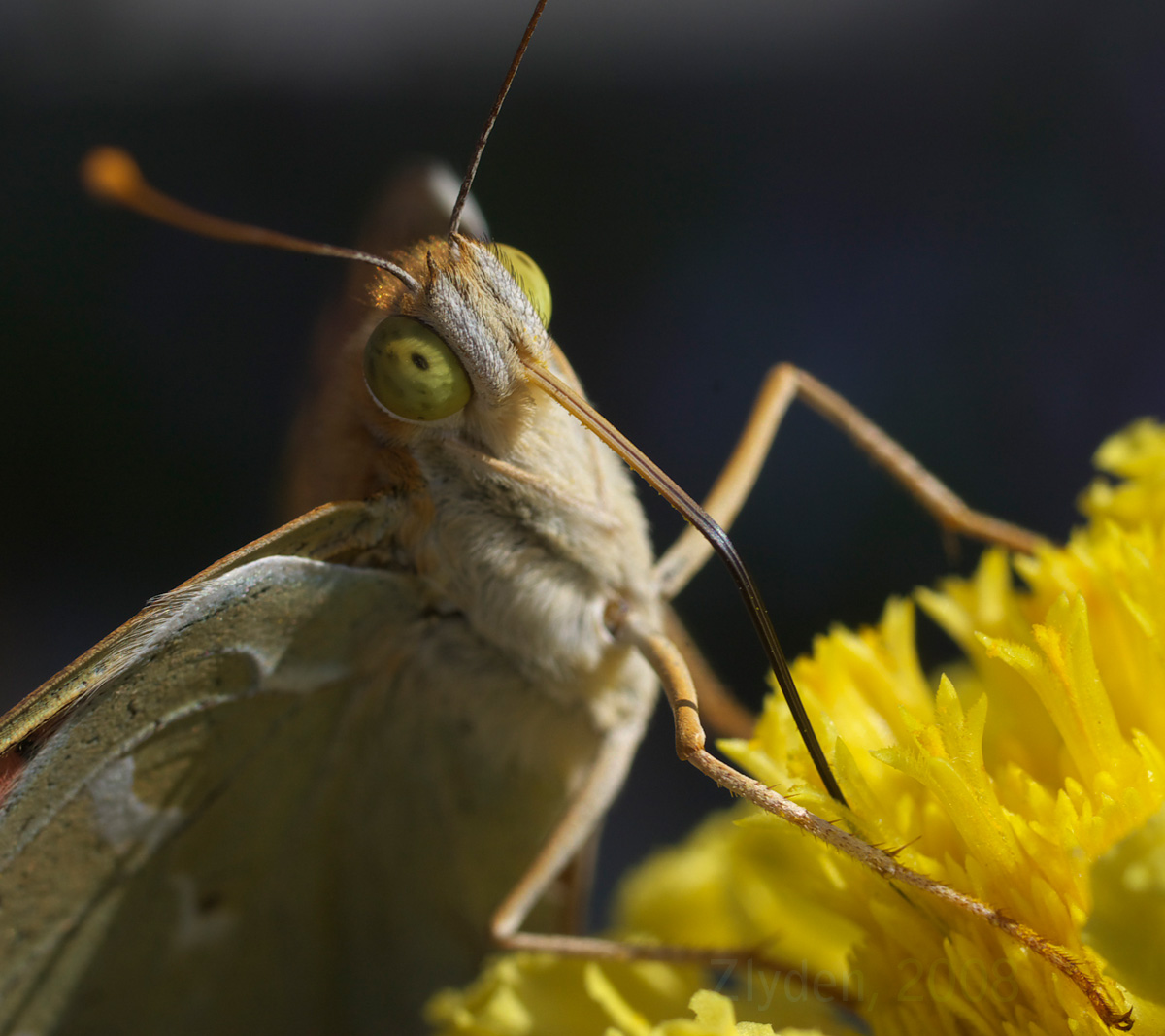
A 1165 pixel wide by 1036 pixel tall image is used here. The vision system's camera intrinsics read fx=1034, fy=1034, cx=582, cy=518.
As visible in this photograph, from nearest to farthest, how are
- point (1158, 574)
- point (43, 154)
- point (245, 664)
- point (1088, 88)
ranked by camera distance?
point (1158, 574)
point (245, 664)
point (1088, 88)
point (43, 154)

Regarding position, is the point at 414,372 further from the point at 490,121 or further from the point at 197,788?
the point at 197,788

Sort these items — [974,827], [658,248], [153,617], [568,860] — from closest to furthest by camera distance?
[974,827], [153,617], [568,860], [658,248]

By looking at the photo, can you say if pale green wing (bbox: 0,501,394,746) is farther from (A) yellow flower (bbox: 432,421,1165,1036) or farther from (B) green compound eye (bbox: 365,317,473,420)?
(A) yellow flower (bbox: 432,421,1165,1036)

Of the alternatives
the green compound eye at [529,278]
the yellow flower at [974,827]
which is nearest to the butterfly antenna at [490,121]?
the green compound eye at [529,278]

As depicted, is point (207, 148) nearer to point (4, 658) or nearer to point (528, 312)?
point (4, 658)

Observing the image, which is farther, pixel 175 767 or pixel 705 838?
pixel 705 838

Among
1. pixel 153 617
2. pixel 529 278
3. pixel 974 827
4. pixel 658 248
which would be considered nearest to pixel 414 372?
pixel 529 278

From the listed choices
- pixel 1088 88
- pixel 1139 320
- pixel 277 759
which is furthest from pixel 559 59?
pixel 277 759

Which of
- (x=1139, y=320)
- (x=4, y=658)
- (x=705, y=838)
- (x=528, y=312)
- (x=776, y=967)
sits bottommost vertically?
(x=4, y=658)
